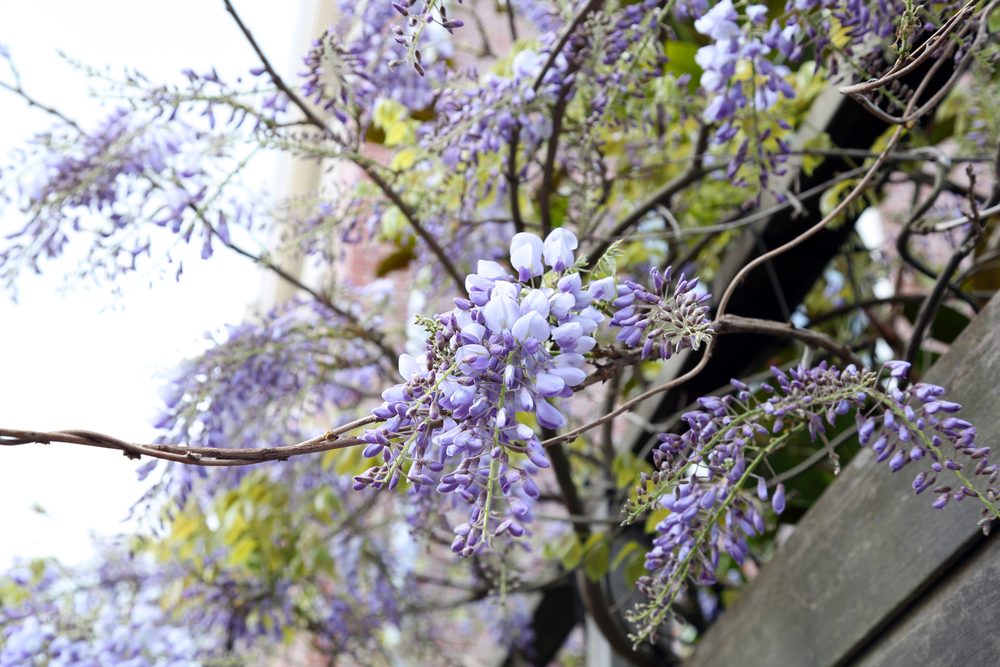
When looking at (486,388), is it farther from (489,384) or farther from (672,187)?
(672,187)

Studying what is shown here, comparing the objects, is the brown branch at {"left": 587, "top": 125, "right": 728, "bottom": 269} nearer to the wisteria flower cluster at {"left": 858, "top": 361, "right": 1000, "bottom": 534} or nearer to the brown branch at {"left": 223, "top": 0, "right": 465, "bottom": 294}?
the brown branch at {"left": 223, "top": 0, "right": 465, "bottom": 294}

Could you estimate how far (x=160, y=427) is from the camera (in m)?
1.00

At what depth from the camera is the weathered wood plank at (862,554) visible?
713 millimetres

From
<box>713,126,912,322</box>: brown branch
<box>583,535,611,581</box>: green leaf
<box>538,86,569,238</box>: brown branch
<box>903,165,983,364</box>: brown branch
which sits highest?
<box>538,86,569,238</box>: brown branch

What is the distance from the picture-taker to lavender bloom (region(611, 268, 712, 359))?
517mm

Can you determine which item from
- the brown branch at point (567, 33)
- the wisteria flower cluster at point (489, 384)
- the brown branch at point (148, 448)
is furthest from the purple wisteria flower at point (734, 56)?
the brown branch at point (148, 448)

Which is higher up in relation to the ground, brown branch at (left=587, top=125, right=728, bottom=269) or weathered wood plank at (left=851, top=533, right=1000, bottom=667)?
brown branch at (left=587, top=125, right=728, bottom=269)

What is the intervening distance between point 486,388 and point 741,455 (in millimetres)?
270

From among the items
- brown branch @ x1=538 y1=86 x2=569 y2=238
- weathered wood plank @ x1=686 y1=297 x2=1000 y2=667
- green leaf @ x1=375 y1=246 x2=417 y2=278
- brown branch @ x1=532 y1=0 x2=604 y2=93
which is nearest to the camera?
weathered wood plank @ x1=686 y1=297 x2=1000 y2=667

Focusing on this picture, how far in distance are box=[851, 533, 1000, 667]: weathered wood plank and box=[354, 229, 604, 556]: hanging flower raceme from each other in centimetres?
50

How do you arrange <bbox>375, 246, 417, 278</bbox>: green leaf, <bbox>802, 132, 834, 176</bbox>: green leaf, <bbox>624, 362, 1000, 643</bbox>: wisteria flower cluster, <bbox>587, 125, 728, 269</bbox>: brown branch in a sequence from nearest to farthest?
1. <bbox>624, 362, 1000, 643</bbox>: wisteria flower cluster
2. <bbox>802, 132, 834, 176</bbox>: green leaf
3. <bbox>587, 125, 728, 269</bbox>: brown branch
4. <bbox>375, 246, 417, 278</bbox>: green leaf

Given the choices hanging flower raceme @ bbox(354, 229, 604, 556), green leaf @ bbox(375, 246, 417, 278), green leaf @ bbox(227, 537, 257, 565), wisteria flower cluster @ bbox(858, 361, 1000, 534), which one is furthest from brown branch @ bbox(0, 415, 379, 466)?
green leaf @ bbox(375, 246, 417, 278)

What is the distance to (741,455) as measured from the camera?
2.02ft

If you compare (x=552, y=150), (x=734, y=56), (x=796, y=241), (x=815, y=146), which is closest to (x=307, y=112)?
(x=552, y=150)
